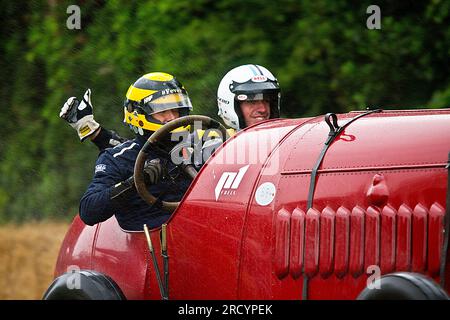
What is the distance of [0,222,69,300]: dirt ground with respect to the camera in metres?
12.0

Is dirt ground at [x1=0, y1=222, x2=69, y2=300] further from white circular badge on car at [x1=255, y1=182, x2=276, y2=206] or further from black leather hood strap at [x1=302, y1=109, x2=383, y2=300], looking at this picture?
black leather hood strap at [x1=302, y1=109, x2=383, y2=300]

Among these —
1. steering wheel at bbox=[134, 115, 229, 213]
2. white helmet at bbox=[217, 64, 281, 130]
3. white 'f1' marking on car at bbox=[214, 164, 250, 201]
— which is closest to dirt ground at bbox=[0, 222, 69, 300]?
white helmet at bbox=[217, 64, 281, 130]

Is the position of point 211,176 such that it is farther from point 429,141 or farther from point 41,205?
point 41,205

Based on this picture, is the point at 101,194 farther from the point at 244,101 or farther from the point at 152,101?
the point at 244,101

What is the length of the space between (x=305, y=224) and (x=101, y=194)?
150 cm

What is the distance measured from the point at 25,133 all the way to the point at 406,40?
6.36m

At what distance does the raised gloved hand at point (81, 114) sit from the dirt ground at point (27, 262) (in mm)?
4441

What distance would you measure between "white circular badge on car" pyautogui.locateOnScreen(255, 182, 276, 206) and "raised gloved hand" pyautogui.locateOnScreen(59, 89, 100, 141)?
230 centimetres

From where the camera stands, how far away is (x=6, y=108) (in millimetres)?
16594

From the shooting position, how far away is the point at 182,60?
549 inches

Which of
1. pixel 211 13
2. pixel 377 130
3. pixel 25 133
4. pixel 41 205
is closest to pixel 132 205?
pixel 377 130

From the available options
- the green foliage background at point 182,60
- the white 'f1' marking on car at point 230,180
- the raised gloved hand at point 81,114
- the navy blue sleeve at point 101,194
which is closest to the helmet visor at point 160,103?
the navy blue sleeve at point 101,194

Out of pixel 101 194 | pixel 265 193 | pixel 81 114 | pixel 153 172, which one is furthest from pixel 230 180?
pixel 81 114

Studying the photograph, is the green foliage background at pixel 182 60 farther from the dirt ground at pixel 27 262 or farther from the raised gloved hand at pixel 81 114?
the raised gloved hand at pixel 81 114
